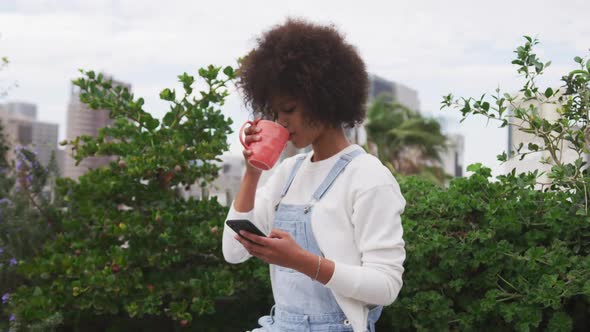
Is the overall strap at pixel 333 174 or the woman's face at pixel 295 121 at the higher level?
the woman's face at pixel 295 121

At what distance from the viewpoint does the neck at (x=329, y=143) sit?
67.1 inches

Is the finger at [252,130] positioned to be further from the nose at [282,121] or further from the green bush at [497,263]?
the green bush at [497,263]

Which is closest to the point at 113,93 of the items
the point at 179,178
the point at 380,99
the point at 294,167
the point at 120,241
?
the point at 179,178

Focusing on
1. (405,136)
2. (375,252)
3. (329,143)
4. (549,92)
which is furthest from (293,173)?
(405,136)

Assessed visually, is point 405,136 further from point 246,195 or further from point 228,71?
point 246,195

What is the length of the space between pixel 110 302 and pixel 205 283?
19.0 inches

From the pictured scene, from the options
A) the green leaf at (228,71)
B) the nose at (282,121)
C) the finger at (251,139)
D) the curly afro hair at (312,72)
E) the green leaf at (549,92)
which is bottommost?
the finger at (251,139)

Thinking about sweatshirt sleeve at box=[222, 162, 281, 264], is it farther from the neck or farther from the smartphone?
the smartphone

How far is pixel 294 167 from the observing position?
1.81 meters

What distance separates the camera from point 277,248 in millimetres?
1401

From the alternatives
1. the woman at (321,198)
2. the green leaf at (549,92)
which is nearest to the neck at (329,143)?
the woman at (321,198)

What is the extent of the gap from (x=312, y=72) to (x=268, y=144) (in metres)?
0.24

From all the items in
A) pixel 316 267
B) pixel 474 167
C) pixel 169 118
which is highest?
pixel 169 118

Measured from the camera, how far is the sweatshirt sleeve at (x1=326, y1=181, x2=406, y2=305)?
4.78ft
